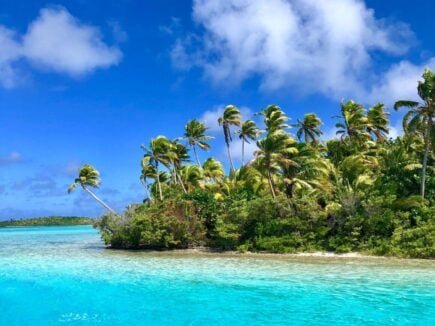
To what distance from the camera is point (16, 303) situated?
17219mm

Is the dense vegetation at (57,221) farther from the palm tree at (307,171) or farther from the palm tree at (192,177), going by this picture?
the palm tree at (307,171)

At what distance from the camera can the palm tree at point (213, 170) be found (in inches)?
2081

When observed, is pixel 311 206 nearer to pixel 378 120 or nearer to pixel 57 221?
pixel 378 120

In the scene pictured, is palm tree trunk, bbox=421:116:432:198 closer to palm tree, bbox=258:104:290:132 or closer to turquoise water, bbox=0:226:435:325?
turquoise water, bbox=0:226:435:325

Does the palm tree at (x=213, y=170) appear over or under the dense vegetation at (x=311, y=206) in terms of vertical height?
over

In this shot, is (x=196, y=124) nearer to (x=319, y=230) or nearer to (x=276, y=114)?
(x=276, y=114)

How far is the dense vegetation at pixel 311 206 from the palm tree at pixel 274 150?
0.24 ft

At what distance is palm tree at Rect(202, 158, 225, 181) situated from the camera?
2081 inches

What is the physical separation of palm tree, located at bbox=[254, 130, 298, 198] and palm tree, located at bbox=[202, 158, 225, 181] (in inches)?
683

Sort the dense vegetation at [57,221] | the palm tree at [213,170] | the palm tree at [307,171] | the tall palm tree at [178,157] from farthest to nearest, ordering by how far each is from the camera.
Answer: the dense vegetation at [57,221]
the palm tree at [213,170]
the tall palm tree at [178,157]
the palm tree at [307,171]

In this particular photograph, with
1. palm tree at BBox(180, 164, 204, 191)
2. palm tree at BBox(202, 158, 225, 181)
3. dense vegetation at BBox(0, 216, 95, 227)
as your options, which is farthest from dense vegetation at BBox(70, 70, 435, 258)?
dense vegetation at BBox(0, 216, 95, 227)

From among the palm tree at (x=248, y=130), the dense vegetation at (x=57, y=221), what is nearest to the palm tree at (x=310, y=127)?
the palm tree at (x=248, y=130)

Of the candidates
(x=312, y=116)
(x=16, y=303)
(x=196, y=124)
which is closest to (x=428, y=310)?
(x=16, y=303)

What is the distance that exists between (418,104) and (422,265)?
33.0 feet
